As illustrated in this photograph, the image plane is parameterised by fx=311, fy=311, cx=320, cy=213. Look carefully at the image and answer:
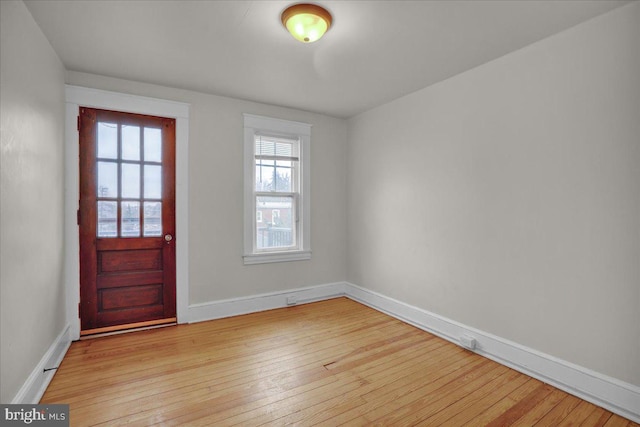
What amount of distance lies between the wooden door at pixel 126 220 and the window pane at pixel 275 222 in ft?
3.45

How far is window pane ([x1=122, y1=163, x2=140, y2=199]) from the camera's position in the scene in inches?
129

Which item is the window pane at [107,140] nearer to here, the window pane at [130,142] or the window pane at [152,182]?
the window pane at [130,142]

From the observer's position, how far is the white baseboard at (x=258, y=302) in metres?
3.60

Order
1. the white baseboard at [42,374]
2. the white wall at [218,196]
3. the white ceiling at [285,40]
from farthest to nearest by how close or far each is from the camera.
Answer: the white wall at [218,196] → the white ceiling at [285,40] → the white baseboard at [42,374]

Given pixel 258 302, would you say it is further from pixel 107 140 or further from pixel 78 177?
pixel 107 140

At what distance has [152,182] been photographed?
3.40 metres

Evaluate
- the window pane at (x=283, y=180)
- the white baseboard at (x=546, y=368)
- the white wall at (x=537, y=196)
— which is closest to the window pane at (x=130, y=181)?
the window pane at (x=283, y=180)

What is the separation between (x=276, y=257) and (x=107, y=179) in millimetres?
2062

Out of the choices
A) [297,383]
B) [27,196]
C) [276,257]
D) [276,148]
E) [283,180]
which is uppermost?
[276,148]

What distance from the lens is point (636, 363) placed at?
198 cm

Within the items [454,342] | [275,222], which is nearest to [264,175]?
[275,222]

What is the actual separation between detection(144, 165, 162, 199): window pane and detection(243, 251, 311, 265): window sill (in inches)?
48.9

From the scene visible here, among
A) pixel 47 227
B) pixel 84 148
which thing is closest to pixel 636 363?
pixel 47 227

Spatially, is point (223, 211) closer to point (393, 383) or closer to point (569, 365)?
point (393, 383)
